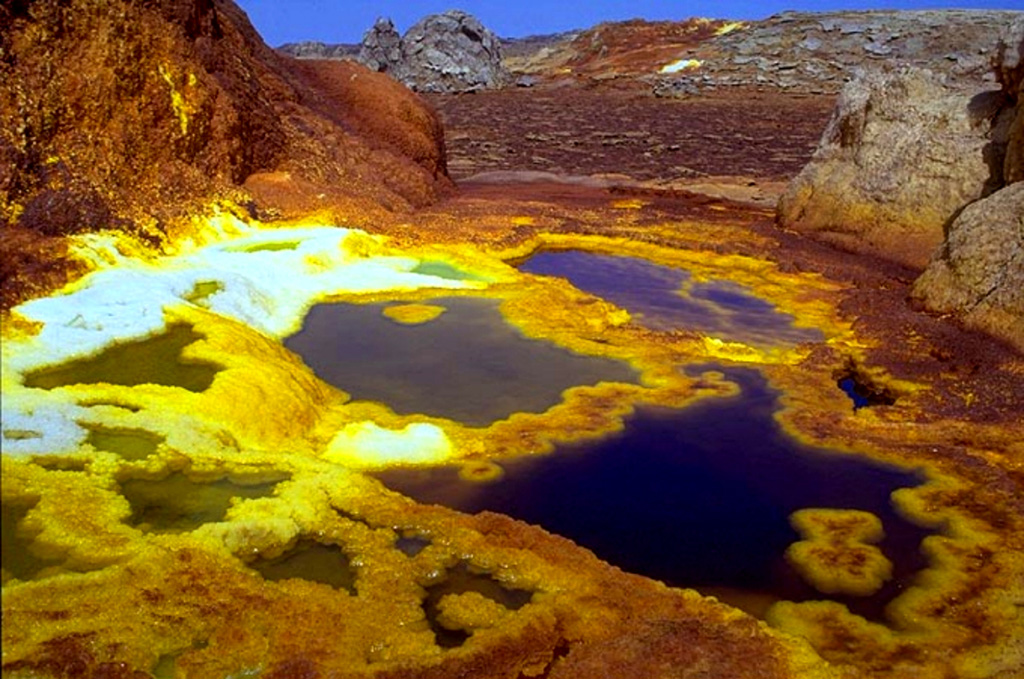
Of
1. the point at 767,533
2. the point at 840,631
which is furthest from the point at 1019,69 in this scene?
the point at 840,631

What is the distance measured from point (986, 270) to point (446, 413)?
178 inches

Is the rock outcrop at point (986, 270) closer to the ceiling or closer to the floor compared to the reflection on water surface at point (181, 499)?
closer to the ceiling

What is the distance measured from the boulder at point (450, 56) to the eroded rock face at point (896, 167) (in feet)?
89.2

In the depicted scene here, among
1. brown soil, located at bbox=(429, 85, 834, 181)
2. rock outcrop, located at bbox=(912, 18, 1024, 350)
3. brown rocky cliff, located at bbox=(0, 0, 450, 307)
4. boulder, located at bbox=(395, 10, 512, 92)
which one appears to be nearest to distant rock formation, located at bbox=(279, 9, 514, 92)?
boulder, located at bbox=(395, 10, 512, 92)

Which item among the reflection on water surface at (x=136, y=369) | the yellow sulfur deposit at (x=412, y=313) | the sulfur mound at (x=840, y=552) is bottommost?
the sulfur mound at (x=840, y=552)

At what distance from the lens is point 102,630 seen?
3143 mm

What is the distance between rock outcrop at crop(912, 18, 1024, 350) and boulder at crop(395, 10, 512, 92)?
30390mm

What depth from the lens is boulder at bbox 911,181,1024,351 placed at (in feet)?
23.0

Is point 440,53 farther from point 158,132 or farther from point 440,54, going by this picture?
point 158,132

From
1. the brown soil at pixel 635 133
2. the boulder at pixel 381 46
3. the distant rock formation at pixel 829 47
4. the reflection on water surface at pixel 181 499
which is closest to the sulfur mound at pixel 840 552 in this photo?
the reflection on water surface at pixel 181 499

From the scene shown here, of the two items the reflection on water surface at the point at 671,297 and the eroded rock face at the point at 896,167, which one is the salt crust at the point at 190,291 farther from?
the eroded rock face at the point at 896,167

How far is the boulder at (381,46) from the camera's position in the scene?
40.9m

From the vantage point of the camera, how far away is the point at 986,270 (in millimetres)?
7406

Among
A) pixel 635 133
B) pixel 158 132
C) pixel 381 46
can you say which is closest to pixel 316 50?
pixel 381 46
